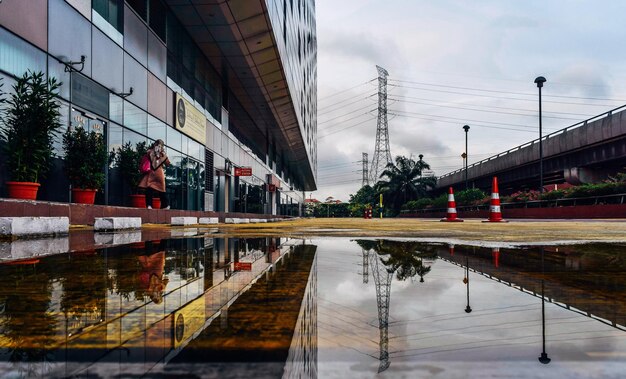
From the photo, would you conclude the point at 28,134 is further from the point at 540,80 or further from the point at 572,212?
the point at 540,80

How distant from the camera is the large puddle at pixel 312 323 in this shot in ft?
2.85

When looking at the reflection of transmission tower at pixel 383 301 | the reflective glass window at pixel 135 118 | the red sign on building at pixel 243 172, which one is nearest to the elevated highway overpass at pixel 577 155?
the red sign on building at pixel 243 172

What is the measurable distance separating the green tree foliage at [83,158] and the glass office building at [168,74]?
0.41m

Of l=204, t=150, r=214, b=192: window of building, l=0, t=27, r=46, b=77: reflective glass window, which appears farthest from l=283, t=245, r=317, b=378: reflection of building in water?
l=204, t=150, r=214, b=192: window of building

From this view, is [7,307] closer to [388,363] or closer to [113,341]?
[113,341]

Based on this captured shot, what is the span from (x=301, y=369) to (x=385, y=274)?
4.69ft

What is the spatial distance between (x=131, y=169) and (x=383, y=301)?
1361 centimetres

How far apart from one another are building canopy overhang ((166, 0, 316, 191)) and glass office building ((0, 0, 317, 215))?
0.22 ft

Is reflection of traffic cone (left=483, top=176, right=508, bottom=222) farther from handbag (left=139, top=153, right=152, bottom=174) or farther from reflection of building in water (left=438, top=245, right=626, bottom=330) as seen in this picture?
reflection of building in water (left=438, top=245, right=626, bottom=330)

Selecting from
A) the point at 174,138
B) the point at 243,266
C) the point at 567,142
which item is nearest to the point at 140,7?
the point at 174,138

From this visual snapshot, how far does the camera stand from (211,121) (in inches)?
928

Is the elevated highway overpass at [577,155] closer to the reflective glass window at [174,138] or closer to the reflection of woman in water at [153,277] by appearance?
the reflective glass window at [174,138]

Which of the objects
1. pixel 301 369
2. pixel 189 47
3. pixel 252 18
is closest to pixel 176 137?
pixel 189 47

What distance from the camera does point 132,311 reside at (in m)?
1.37
